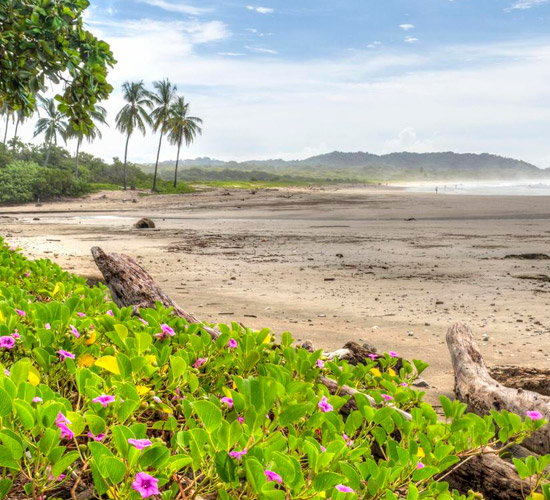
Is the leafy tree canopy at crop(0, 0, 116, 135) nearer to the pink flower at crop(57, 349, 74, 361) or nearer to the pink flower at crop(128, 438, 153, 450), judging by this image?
the pink flower at crop(57, 349, 74, 361)

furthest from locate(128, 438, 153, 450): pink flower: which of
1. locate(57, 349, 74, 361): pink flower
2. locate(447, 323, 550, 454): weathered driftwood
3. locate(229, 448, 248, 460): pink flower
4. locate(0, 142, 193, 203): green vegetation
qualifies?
locate(0, 142, 193, 203): green vegetation

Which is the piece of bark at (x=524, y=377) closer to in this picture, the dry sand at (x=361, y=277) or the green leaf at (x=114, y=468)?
the dry sand at (x=361, y=277)

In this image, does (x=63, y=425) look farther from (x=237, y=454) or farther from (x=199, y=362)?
(x=199, y=362)

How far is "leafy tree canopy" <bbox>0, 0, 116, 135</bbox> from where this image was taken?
6.56 m

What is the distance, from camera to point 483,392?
383 cm

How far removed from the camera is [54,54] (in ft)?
22.3

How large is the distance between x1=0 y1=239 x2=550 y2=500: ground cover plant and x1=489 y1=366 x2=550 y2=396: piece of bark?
1.87m

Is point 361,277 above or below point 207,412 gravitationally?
below

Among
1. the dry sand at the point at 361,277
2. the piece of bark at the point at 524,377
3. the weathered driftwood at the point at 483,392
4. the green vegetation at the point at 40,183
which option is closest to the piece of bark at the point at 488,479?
the weathered driftwood at the point at 483,392

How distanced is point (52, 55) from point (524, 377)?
6249 mm

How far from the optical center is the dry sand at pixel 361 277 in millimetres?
6469

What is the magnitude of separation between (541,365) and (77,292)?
420cm

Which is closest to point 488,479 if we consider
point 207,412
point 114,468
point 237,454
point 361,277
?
point 237,454

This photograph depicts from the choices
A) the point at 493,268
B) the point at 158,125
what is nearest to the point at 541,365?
the point at 493,268
